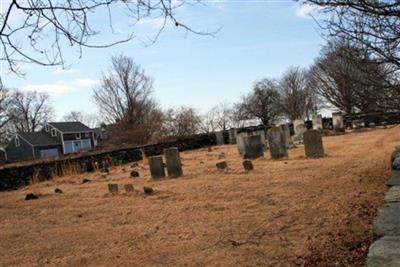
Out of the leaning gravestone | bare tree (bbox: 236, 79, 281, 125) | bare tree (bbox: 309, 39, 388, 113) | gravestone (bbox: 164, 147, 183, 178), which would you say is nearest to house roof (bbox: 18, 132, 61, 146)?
bare tree (bbox: 236, 79, 281, 125)

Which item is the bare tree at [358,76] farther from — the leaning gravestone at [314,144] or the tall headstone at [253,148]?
the tall headstone at [253,148]

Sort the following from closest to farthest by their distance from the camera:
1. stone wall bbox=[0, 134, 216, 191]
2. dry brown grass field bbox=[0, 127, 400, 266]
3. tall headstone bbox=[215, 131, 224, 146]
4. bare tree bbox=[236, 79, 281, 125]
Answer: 1. dry brown grass field bbox=[0, 127, 400, 266]
2. stone wall bbox=[0, 134, 216, 191]
3. tall headstone bbox=[215, 131, 224, 146]
4. bare tree bbox=[236, 79, 281, 125]

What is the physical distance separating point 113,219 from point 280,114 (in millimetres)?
57071

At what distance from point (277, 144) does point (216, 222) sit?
29.9ft

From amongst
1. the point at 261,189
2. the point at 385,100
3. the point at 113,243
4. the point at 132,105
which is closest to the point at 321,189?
the point at 261,189

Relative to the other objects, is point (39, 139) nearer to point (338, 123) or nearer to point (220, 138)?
point (220, 138)

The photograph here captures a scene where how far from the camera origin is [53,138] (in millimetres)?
66062

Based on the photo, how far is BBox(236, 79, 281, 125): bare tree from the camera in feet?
204

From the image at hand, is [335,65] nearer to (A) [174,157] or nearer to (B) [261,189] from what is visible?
(B) [261,189]

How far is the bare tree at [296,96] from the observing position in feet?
214

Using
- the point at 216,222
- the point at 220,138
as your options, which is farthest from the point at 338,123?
the point at 216,222

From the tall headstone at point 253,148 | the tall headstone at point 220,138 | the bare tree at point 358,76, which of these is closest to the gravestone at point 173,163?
the tall headstone at point 253,148

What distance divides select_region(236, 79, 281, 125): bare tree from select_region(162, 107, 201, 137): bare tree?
1500 centimetres

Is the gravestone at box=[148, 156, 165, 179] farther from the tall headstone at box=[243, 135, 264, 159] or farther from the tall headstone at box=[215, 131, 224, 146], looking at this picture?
the tall headstone at box=[215, 131, 224, 146]
